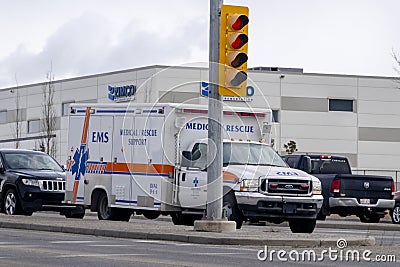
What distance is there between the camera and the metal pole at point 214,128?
2108 centimetres

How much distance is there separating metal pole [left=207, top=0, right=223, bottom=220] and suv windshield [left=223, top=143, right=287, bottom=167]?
2.69 meters

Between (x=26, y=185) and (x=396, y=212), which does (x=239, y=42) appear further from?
(x=396, y=212)

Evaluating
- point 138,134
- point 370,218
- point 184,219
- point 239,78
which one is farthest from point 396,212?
point 239,78

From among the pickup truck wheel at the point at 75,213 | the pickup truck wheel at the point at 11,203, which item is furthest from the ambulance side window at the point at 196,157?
the pickup truck wheel at the point at 11,203

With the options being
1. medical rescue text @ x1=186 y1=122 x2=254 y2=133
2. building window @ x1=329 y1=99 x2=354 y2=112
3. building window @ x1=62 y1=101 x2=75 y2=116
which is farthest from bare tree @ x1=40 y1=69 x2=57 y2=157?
medical rescue text @ x1=186 y1=122 x2=254 y2=133

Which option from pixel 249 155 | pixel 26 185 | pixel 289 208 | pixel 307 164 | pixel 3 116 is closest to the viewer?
pixel 289 208

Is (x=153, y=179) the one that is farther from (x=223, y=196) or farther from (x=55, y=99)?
(x=55, y=99)

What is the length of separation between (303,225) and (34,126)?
54.3m

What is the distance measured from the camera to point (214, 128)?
2125cm

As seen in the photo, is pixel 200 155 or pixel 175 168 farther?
pixel 175 168

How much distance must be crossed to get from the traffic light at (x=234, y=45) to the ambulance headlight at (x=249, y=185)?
2.94 m

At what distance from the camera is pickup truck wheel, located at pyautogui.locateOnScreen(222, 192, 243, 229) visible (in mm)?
22984

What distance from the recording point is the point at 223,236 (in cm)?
1962

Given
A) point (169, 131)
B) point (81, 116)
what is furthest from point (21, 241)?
point (81, 116)
